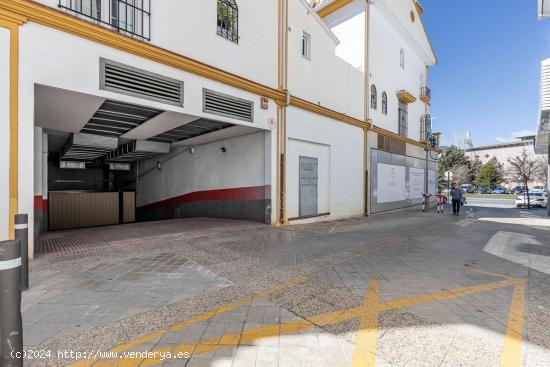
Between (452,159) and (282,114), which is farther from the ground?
(452,159)

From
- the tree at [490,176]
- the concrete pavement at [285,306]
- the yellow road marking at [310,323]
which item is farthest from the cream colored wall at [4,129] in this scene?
the tree at [490,176]

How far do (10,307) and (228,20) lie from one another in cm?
821

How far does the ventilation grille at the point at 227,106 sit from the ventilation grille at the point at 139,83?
0.78m

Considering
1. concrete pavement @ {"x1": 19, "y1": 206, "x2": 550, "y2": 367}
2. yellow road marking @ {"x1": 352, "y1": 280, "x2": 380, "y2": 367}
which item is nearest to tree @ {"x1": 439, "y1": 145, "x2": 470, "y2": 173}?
concrete pavement @ {"x1": 19, "y1": 206, "x2": 550, "y2": 367}

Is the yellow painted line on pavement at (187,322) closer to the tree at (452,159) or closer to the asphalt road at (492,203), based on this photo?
the asphalt road at (492,203)

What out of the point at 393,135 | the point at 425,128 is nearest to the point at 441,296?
the point at 393,135

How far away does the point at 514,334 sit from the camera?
8.87 ft

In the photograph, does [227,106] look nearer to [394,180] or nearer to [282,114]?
[282,114]

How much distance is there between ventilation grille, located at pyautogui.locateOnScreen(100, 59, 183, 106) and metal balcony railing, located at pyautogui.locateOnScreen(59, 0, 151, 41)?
2.57 ft

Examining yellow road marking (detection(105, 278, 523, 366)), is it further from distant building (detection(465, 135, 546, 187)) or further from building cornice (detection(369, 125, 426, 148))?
distant building (detection(465, 135, 546, 187))

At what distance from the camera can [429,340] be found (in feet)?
8.46

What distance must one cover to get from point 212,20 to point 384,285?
745 centimetres

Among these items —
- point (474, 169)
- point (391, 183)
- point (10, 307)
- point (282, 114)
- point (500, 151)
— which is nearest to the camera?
point (10, 307)

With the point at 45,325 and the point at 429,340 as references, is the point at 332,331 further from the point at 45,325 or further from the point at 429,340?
the point at 45,325
